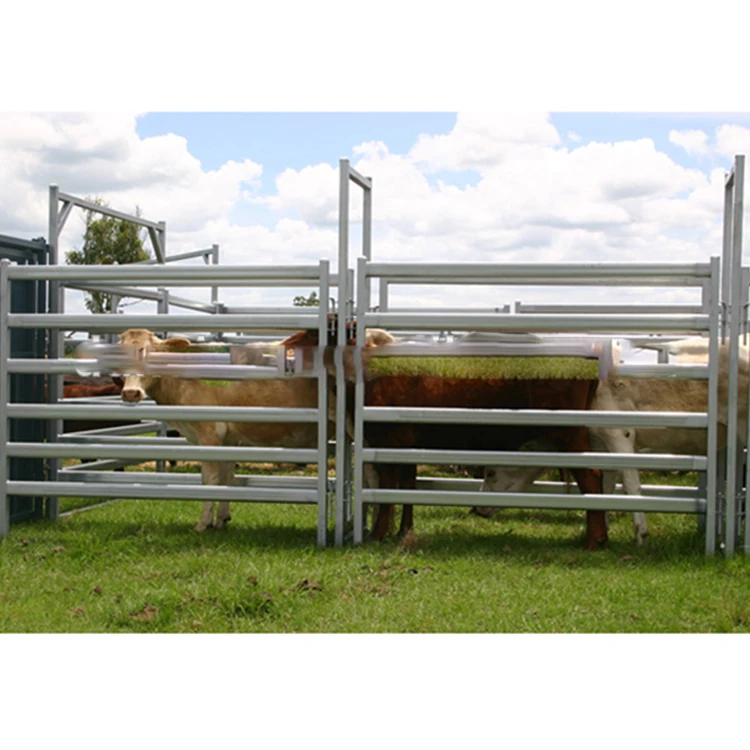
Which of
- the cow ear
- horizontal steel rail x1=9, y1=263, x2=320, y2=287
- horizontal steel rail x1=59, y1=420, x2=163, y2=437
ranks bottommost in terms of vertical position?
horizontal steel rail x1=59, y1=420, x2=163, y2=437

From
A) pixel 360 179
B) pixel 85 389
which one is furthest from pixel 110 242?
pixel 360 179

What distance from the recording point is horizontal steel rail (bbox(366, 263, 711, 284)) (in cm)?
691

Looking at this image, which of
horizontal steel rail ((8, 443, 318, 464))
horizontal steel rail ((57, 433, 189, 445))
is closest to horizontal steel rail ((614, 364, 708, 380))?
horizontal steel rail ((8, 443, 318, 464))

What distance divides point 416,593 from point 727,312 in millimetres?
3524

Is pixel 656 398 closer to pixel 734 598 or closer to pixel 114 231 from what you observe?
pixel 734 598

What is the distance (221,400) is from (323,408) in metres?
1.77

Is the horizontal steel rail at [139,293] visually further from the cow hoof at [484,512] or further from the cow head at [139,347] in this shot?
the cow hoof at [484,512]

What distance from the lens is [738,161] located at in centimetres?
691

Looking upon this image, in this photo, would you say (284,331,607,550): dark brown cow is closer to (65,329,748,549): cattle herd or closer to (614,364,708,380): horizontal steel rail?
(65,329,748,549): cattle herd

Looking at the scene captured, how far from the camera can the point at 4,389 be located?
7770 millimetres

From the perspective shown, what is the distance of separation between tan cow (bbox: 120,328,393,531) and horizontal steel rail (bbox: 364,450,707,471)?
1013 mm

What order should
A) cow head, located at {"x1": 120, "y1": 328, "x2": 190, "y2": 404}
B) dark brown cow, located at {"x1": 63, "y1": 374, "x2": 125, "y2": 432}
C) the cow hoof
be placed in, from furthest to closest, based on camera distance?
dark brown cow, located at {"x1": 63, "y1": 374, "x2": 125, "y2": 432} → the cow hoof → cow head, located at {"x1": 120, "y1": 328, "x2": 190, "y2": 404}

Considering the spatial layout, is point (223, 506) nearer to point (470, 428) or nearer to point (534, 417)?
point (470, 428)
